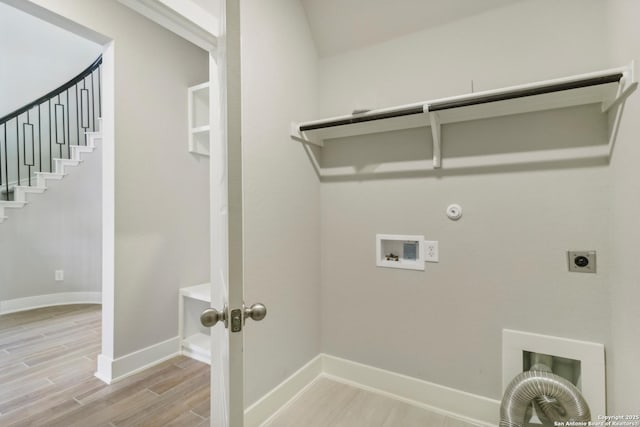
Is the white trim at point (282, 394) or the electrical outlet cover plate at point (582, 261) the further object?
the white trim at point (282, 394)

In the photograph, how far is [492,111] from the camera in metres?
1.60

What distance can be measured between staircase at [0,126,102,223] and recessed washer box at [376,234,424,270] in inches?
168

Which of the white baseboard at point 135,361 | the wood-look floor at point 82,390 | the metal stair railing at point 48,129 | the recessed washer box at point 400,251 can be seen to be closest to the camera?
the wood-look floor at point 82,390

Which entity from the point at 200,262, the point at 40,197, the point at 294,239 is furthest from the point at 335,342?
the point at 40,197

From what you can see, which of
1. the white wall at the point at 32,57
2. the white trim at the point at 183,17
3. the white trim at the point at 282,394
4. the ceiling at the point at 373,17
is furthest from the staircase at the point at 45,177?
the white trim at the point at 282,394

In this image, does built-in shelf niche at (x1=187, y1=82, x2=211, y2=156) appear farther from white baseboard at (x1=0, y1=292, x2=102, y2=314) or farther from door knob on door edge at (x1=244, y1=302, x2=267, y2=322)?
white baseboard at (x1=0, y1=292, x2=102, y2=314)

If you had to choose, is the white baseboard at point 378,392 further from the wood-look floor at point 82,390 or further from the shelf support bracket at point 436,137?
the shelf support bracket at point 436,137

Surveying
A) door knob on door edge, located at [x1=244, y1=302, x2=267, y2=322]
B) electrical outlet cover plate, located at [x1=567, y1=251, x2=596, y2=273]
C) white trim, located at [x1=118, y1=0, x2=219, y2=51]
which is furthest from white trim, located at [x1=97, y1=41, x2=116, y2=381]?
electrical outlet cover plate, located at [x1=567, y1=251, x2=596, y2=273]

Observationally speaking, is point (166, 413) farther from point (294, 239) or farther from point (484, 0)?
point (484, 0)

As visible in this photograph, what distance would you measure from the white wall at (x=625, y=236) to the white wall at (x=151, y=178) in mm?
2861

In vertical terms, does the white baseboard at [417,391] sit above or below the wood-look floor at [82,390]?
above

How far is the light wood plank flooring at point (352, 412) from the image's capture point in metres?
1.72

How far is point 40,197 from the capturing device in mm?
3941

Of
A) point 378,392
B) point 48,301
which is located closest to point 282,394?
point 378,392
